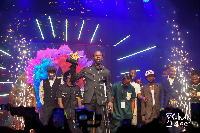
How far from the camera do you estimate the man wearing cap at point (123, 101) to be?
6.25 metres

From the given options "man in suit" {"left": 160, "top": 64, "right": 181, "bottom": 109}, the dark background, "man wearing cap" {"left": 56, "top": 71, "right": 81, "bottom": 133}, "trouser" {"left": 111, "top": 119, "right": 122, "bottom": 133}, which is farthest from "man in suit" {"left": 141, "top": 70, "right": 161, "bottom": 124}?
the dark background

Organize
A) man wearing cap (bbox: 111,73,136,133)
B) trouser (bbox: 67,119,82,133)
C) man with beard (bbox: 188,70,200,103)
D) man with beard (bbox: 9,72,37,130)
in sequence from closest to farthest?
trouser (bbox: 67,119,82,133) < man wearing cap (bbox: 111,73,136,133) < man with beard (bbox: 188,70,200,103) < man with beard (bbox: 9,72,37,130)

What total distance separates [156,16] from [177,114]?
7.87 meters

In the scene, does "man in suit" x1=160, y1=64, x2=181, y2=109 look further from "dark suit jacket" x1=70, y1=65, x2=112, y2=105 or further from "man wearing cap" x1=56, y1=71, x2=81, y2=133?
"man wearing cap" x1=56, y1=71, x2=81, y2=133

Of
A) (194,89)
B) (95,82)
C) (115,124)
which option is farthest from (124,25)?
(95,82)

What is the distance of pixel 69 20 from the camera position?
40.3 ft

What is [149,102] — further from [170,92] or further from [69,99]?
[69,99]

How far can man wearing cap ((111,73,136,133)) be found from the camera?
20.5 ft

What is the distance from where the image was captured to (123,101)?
20.6ft

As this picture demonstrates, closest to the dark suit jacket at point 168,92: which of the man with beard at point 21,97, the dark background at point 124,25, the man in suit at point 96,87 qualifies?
the dark background at point 124,25

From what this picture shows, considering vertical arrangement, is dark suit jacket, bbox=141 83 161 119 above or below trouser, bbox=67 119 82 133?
above

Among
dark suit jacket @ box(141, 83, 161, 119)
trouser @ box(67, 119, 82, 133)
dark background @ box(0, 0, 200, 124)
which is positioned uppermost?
dark background @ box(0, 0, 200, 124)

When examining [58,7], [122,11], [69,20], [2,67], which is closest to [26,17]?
[69,20]

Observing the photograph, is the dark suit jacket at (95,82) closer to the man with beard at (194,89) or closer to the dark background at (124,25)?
the man with beard at (194,89)
